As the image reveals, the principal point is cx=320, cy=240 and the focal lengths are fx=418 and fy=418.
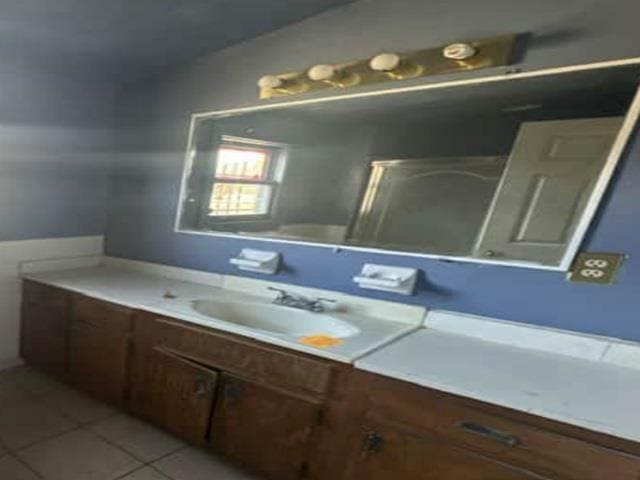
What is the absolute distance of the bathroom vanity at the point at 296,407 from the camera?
3.69ft

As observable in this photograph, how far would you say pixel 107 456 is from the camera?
1.86m

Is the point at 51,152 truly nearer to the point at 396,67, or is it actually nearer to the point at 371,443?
the point at 396,67

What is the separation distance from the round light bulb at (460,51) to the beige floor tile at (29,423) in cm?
240

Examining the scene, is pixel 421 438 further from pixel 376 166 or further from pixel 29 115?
pixel 29 115

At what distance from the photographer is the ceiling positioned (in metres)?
1.76

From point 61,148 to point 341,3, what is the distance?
74.8 inches

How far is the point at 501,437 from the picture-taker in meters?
1.16

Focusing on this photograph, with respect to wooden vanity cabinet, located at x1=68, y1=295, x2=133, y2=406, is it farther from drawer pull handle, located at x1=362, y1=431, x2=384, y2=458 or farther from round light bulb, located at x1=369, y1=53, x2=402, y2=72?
round light bulb, located at x1=369, y1=53, x2=402, y2=72

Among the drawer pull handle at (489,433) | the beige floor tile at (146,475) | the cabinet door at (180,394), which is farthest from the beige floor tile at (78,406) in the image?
the drawer pull handle at (489,433)

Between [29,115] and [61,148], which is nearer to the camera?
[29,115]

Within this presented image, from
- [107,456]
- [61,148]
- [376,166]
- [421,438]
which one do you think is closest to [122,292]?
[107,456]

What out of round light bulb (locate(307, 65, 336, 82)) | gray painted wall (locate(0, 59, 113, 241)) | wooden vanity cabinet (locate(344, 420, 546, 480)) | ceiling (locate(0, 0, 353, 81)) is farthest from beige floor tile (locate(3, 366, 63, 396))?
round light bulb (locate(307, 65, 336, 82))

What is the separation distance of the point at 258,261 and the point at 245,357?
619 millimetres

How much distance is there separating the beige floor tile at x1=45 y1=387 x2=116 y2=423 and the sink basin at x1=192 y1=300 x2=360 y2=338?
82 centimetres
